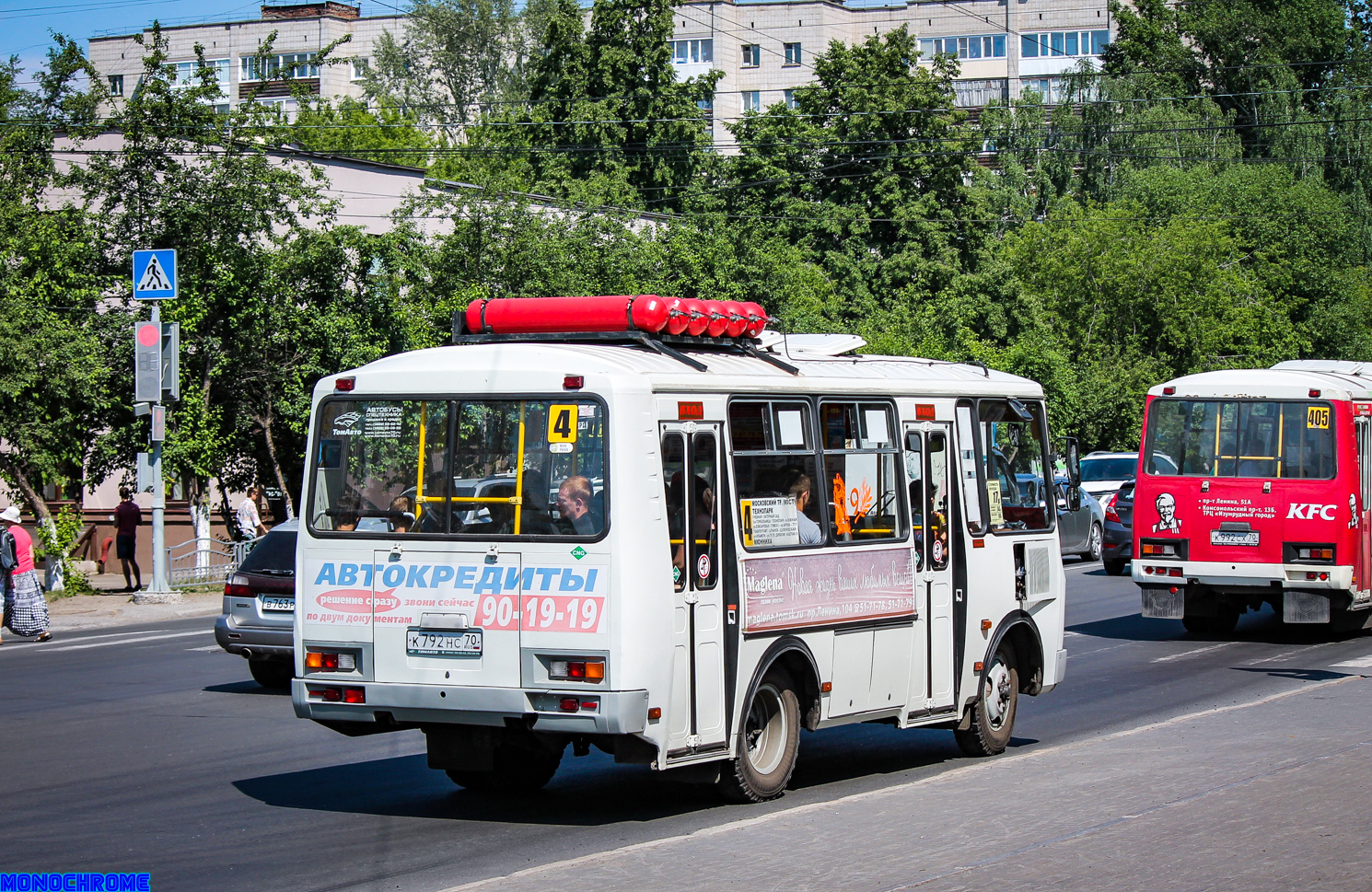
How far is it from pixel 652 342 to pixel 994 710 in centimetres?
414

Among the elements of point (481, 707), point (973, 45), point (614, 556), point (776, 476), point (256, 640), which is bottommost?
point (256, 640)

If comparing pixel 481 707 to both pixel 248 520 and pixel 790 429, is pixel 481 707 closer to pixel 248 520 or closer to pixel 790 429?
pixel 790 429

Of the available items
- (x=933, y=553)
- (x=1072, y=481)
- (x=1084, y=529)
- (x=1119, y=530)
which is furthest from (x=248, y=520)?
(x=933, y=553)

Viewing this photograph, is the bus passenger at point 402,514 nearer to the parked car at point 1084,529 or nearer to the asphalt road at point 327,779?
the asphalt road at point 327,779

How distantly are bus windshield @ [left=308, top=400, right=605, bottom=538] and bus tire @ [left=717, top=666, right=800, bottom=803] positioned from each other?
173cm

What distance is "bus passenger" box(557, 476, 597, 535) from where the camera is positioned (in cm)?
828

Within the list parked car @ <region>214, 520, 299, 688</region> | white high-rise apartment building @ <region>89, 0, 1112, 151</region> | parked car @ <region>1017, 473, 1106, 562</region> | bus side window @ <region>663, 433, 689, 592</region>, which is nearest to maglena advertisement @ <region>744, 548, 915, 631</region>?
bus side window @ <region>663, 433, 689, 592</region>

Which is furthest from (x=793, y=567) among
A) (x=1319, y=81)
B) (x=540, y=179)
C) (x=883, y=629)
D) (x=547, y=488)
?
(x=1319, y=81)

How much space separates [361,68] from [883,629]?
73205 mm

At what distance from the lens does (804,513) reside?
9586mm

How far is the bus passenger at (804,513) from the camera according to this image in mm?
9539

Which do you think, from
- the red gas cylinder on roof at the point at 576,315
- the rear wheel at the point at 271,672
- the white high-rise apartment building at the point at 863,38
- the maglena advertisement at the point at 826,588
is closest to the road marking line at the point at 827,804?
the maglena advertisement at the point at 826,588

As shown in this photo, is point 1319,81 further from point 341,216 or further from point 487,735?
point 487,735

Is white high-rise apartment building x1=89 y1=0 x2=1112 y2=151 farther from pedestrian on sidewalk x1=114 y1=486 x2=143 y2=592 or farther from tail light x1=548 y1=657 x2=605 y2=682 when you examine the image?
tail light x1=548 y1=657 x2=605 y2=682
